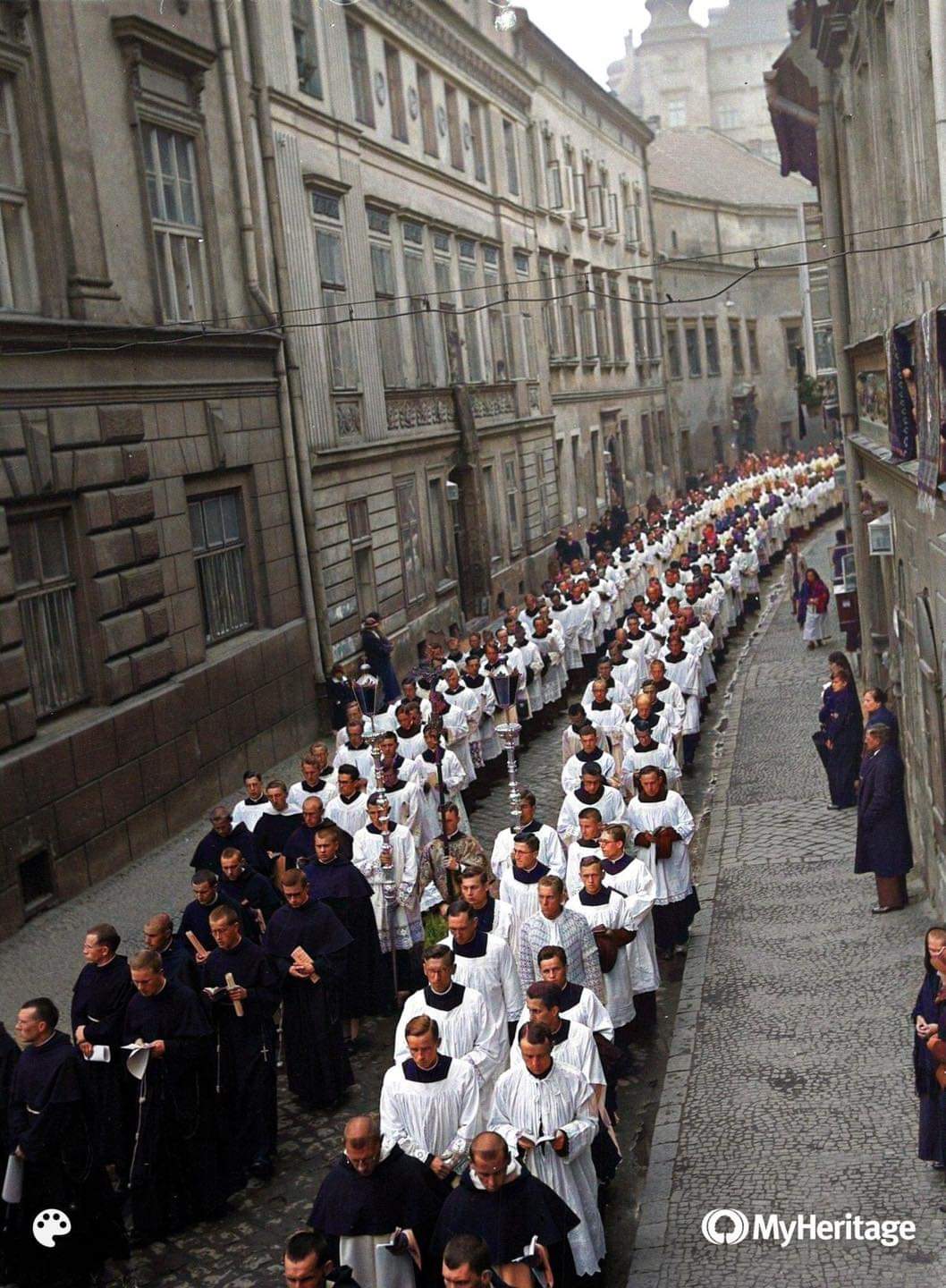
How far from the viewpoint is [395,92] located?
92.2 ft

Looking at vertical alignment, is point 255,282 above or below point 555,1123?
above

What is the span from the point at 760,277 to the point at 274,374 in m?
46.5

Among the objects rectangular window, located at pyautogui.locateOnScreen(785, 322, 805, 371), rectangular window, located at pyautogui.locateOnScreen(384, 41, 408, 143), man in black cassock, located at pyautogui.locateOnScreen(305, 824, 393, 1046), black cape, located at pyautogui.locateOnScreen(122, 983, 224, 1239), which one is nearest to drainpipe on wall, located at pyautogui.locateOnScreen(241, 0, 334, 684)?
rectangular window, located at pyautogui.locateOnScreen(384, 41, 408, 143)

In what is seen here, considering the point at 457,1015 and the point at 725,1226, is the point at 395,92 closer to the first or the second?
the point at 457,1015

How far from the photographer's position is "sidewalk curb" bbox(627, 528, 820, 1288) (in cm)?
816

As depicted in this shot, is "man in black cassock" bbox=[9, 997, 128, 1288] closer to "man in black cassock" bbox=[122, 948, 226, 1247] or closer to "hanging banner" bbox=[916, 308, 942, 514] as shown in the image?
"man in black cassock" bbox=[122, 948, 226, 1247]

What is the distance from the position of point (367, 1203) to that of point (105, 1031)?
2.41 m

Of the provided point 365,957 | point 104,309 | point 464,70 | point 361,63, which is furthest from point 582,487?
point 365,957

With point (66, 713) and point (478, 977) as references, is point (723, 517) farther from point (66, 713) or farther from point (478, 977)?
point (478, 977)

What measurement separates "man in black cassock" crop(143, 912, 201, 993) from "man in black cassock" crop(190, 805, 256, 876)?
10.4 ft

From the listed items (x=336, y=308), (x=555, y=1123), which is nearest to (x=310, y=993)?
(x=555, y=1123)

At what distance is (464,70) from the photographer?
1286 inches

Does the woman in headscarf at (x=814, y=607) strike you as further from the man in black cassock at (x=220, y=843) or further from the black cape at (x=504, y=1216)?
the black cape at (x=504, y=1216)

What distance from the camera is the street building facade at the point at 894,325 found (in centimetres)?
1081
